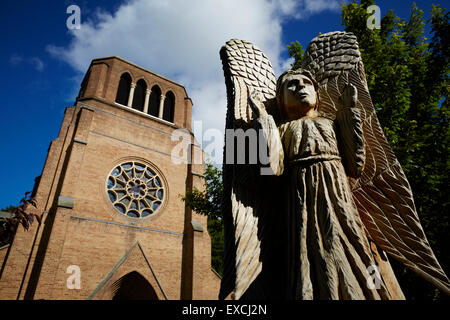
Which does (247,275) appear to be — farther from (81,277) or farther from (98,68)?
(98,68)

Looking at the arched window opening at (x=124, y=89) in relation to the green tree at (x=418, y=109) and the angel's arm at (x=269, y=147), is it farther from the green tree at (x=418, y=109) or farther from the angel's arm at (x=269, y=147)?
the angel's arm at (x=269, y=147)

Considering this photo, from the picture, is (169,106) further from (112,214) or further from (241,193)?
(241,193)

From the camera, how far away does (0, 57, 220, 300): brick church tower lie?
12000 millimetres

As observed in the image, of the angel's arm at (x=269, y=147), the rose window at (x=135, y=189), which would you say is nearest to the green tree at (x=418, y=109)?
the angel's arm at (x=269, y=147)

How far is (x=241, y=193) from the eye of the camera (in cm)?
184

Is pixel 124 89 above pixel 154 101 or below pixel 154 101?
above

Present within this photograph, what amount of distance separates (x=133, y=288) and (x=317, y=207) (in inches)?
601

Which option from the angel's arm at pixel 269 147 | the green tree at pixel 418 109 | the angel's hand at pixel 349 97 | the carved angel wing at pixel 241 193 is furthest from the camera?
the green tree at pixel 418 109

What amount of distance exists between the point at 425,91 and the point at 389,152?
6.21m

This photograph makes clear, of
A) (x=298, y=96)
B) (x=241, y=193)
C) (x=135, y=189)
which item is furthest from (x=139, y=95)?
(x=241, y=193)

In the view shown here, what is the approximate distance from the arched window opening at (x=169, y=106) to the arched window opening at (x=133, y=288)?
11.1m

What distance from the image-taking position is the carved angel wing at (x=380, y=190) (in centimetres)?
160

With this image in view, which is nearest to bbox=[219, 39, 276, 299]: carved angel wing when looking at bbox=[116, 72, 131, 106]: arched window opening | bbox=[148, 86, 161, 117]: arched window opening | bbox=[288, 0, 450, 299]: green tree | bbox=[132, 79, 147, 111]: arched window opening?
bbox=[288, 0, 450, 299]: green tree
